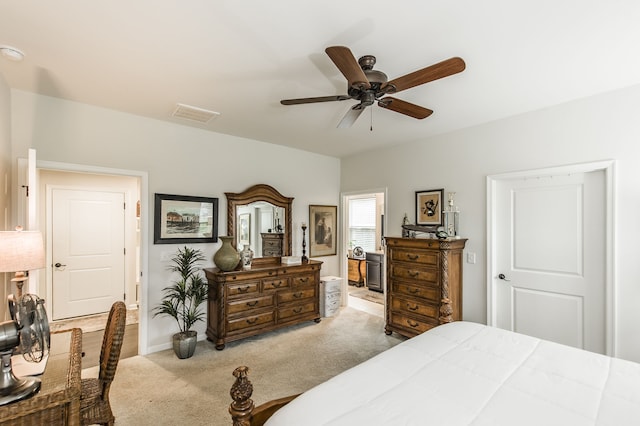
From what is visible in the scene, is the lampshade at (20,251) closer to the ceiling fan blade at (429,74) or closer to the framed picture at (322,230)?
the ceiling fan blade at (429,74)

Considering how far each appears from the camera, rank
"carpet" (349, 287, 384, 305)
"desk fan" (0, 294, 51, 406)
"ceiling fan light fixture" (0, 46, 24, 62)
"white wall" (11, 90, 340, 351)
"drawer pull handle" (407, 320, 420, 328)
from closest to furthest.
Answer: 1. "desk fan" (0, 294, 51, 406)
2. "ceiling fan light fixture" (0, 46, 24, 62)
3. "white wall" (11, 90, 340, 351)
4. "drawer pull handle" (407, 320, 420, 328)
5. "carpet" (349, 287, 384, 305)

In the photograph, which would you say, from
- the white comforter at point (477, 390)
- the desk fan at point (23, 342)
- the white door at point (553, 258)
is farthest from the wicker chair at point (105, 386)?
the white door at point (553, 258)

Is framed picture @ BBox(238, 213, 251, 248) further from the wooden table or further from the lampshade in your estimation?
the wooden table

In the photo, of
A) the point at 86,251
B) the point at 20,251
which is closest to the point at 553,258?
the point at 20,251

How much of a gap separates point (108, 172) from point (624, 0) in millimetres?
4323

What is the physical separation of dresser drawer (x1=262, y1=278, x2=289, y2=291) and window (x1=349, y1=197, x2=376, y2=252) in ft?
12.0

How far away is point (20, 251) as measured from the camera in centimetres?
186

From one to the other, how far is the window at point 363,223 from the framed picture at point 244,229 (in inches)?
151

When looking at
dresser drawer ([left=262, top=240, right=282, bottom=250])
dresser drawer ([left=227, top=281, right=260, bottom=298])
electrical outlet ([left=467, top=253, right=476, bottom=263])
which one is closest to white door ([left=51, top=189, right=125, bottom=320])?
dresser drawer ([left=262, top=240, right=282, bottom=250])

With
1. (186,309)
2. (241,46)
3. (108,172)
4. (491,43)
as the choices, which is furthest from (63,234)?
(491,43)

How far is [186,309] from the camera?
375cm

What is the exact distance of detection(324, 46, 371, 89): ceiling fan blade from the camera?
1.59 m

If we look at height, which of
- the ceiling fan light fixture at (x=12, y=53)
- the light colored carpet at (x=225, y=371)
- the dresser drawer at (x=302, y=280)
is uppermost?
the ceiling fan light fixture at (x=12, y=53)

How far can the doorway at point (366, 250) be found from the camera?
642 cm
